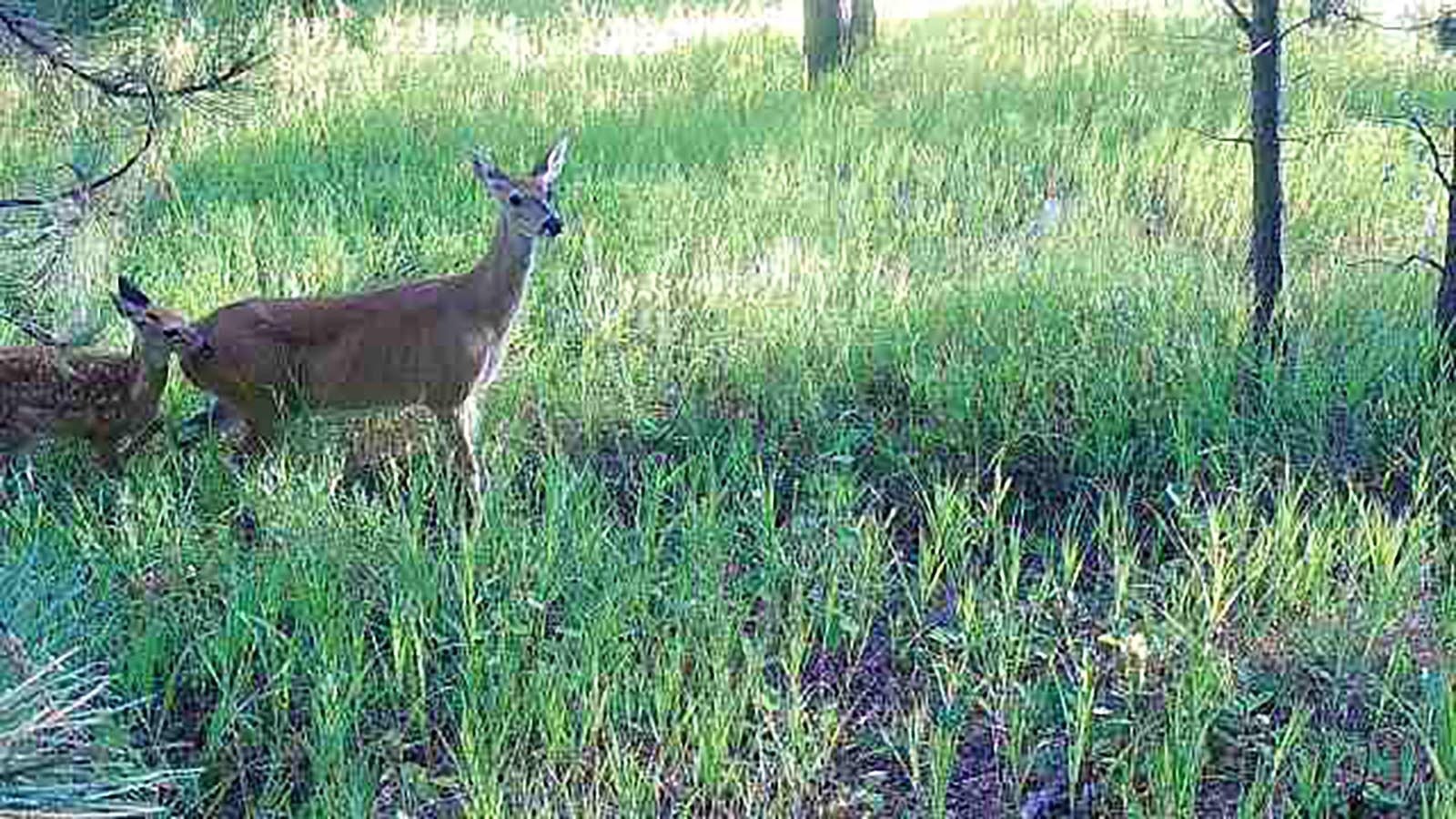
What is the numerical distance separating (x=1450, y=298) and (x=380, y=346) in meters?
3.60

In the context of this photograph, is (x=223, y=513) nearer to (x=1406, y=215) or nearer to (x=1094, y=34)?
(x=1406, y=215)

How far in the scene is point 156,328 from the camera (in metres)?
5.56

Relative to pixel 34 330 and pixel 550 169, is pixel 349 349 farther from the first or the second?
pixel 34 330

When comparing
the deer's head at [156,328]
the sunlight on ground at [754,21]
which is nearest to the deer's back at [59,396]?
the deer's head at [156,328]

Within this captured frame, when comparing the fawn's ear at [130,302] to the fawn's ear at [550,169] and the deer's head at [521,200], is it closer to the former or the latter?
the deer's head at [521,200]

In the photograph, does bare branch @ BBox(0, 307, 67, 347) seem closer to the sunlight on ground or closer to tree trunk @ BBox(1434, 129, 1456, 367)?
tree trunk @ BBox(1434, 129, 1456, 367)

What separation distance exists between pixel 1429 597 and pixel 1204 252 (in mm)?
3085

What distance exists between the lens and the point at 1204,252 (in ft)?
24.4

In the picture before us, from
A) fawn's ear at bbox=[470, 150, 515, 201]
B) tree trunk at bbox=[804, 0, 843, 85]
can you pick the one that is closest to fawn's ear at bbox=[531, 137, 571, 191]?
fawn's ear at bbox=[470, 150, 515, 201]

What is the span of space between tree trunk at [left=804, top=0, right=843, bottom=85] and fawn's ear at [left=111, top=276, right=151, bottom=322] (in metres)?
7.01

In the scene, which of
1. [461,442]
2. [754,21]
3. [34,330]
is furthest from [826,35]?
[34,330]

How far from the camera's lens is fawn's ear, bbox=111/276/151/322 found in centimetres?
555

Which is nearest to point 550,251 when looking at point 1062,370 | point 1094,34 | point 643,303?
point 643,303

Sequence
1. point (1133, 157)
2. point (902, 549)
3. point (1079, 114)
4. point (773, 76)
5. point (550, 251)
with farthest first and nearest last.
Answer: point (773, 76)
point (1079, 114)
point (1133, 157)
point (550, 251)
point (902, 549)
